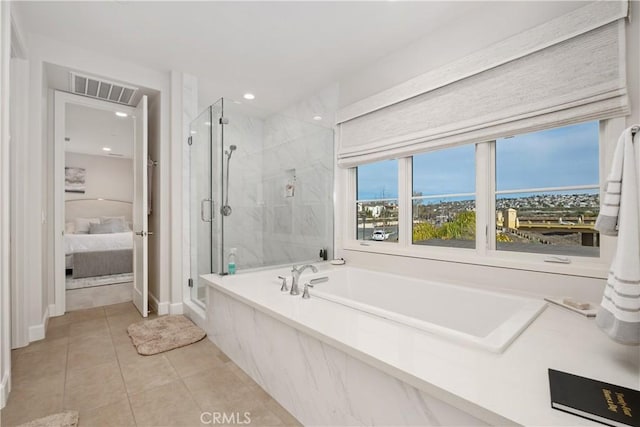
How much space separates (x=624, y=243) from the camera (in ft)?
3.35

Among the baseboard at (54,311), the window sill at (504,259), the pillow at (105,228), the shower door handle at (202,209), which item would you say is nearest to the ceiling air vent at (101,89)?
the shower door handle at (202,209)

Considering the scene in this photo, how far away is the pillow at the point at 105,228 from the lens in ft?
18.3

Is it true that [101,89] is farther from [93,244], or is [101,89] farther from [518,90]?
[518,90]

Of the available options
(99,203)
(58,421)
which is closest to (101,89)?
(58,421)

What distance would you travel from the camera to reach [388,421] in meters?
1.07

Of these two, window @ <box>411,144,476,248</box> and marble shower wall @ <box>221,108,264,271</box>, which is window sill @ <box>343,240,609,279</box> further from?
marble shower wall @ <box>221,108,264,271</box>

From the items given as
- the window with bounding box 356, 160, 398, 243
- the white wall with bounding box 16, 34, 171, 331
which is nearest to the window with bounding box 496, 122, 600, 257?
the window with bounding box 356, 160, 398, 243

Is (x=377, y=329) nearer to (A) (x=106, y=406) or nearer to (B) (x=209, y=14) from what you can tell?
(A) (x=106, y=406)

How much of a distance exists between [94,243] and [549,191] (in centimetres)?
573

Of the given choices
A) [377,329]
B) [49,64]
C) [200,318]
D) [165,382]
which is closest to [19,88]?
[49,64]

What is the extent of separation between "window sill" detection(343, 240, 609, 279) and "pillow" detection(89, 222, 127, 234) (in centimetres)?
530

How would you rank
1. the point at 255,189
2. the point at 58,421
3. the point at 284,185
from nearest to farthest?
the point at 58,421 < the point at 255,189 < the point at 284,185

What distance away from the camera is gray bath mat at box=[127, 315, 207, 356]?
2270 millimetres

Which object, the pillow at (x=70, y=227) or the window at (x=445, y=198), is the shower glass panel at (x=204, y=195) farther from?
the pillow at (x=70, y=227)
